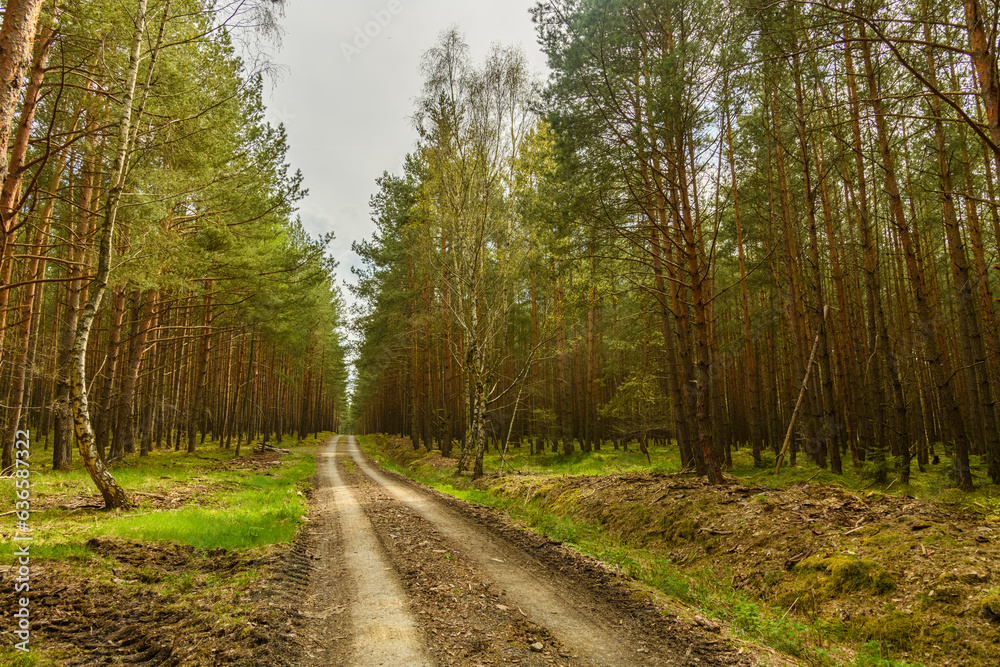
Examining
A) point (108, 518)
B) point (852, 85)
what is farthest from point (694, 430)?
point (108, 518)

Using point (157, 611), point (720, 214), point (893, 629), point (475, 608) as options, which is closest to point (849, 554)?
point (893, 629)

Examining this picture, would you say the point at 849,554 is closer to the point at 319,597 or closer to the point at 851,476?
the point at 319,597

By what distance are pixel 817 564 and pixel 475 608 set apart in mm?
4170

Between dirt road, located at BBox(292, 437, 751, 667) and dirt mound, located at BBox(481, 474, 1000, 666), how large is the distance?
1.70 meters

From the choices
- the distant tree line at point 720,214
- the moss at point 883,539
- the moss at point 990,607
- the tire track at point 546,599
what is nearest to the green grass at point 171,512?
the tire track at point 546,599

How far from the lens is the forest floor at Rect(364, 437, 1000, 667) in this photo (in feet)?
14.1

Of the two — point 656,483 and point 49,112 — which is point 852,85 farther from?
point 49,112

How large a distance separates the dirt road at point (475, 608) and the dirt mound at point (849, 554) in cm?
170

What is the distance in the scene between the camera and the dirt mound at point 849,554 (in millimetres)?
4301

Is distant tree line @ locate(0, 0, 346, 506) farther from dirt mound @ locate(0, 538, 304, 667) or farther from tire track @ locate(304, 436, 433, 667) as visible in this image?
tire track @ locate(304, 436, 433, 667)

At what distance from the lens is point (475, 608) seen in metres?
5.11

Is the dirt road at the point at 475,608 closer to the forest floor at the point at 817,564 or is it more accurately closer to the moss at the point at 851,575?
the forest floor at the point at 817,564

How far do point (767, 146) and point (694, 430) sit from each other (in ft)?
33.7

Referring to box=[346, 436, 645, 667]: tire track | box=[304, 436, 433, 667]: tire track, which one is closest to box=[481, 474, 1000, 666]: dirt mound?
box=[346, 436, 645, 667]: tire track
